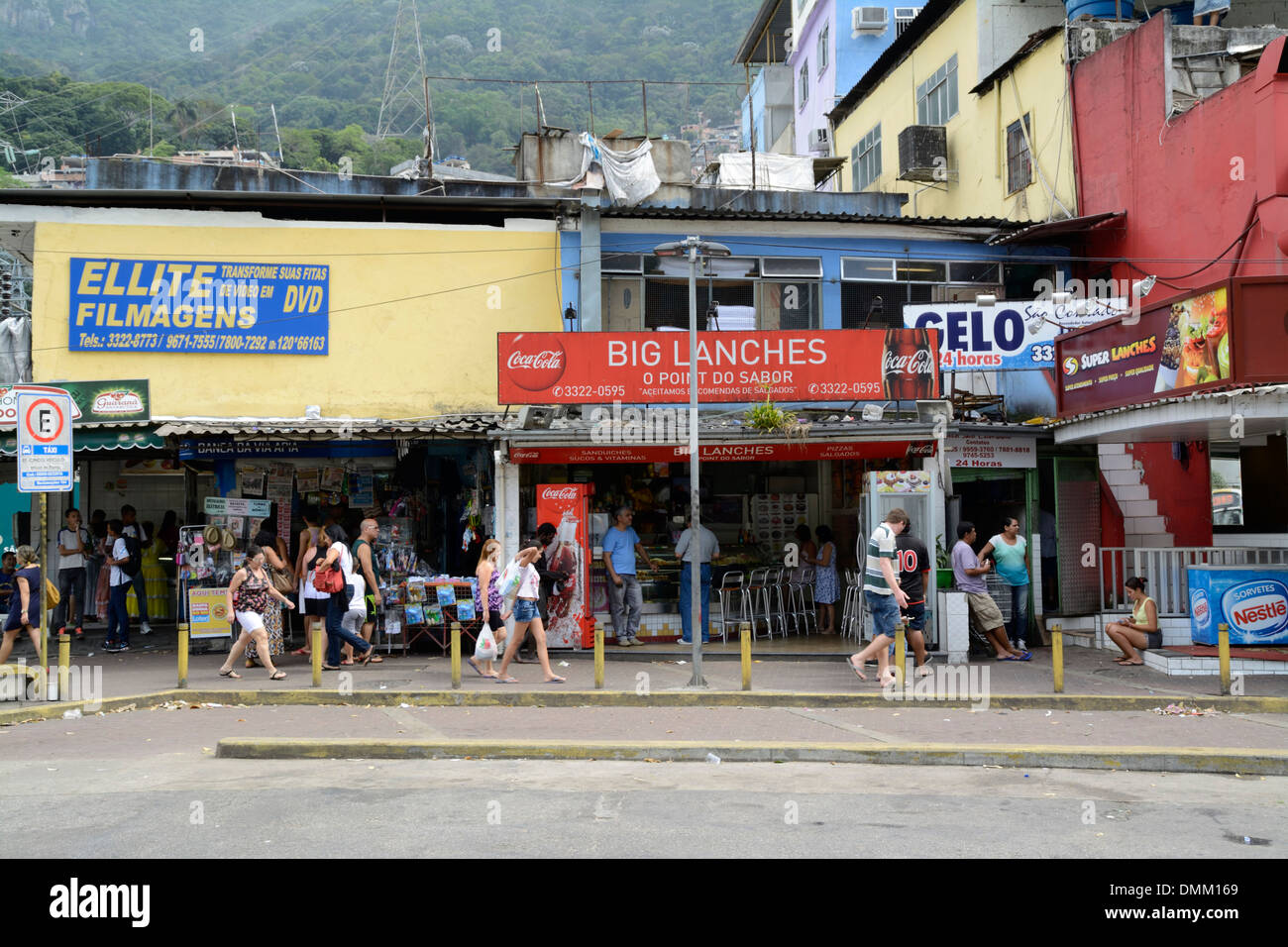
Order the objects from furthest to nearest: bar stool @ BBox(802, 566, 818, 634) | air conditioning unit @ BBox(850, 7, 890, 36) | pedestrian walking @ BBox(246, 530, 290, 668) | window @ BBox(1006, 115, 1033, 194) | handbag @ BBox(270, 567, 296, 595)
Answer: air conditioning unit @ BBox(850, 7, 890, 36), window @ BBox(1006, 115, 1033, 194), bar stool @ BBox(802, 566, 818, 634), handbag @ BBox(270, 567, 296, 595), pedestrian walking @ BBox(246, 530, 290, 668)

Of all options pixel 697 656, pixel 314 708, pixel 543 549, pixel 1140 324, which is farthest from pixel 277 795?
pixel 1140 324

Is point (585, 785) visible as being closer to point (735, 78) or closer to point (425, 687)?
point (425, 687)

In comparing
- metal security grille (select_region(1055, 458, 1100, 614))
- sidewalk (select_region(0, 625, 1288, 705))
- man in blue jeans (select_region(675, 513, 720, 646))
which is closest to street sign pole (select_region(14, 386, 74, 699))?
sidewalk (select_region(0, 625, 1288, 705))

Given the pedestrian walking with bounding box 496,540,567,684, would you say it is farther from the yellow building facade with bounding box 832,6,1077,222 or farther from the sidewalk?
the yellow building facade with bounding box 832,6,1077,222

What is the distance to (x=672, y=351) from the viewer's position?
15516 millimetres

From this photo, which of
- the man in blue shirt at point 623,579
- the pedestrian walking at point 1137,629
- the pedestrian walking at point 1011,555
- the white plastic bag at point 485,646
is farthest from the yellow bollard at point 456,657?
the pedestrian walking at point 1137,629

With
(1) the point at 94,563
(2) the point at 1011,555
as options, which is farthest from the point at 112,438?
(2) the point at 1011,555

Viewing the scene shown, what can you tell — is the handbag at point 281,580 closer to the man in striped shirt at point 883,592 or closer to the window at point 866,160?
the man in striped shirt at point 883,592

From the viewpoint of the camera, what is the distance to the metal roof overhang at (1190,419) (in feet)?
40.2

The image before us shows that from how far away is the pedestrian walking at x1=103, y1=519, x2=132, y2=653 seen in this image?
1645 centimetres

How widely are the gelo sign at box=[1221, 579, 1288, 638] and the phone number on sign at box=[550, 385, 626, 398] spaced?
26.9 ft

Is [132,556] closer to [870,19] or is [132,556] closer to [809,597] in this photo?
[809,597]

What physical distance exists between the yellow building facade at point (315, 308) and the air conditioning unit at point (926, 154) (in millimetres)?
9614

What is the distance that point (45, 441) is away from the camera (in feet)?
38.1
